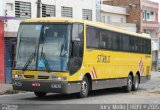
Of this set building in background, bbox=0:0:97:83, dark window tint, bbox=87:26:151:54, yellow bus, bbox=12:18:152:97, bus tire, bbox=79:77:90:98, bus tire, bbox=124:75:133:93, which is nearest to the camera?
yellow bus, bbox=12:18:152:97

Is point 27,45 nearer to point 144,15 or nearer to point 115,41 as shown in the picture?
point 115,41

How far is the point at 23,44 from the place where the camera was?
20531mm

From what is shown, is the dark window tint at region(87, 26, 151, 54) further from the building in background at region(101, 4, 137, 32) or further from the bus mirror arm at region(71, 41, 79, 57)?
the building in background at region(101, 4, 137, 32)

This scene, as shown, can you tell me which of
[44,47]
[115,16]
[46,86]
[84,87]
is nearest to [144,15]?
[115,16]

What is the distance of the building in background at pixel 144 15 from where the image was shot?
66.4m

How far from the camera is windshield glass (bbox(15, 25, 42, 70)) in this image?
66.2 feet

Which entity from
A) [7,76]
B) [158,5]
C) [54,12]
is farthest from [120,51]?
[158,5]

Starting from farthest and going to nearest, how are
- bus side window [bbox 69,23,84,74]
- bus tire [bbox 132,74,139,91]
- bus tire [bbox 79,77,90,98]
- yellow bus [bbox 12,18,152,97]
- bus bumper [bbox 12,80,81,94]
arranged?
bus tire [bbox 132,74,139,91] → bus tire [bbox 79,77,90,98] → bus side window [bbox 69,23,84,74] → yellow bus [bbox 12,18,152,97] → bus bumper [bbox 12,80,81,94]

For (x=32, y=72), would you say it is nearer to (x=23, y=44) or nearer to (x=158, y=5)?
(x=23, y=44)

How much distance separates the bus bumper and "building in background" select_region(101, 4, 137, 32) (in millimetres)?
38217

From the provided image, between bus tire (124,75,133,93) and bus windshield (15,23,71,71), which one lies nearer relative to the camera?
bus windshield (15,23,71,71)

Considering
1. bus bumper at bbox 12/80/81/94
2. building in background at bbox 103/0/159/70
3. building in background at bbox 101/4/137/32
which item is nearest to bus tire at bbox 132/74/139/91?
bus bumper at bbox 12/80/81/94

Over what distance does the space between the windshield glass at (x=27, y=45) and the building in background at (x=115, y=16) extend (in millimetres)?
37589

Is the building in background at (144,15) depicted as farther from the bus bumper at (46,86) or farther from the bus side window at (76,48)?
the bus bumper at (46,86)
